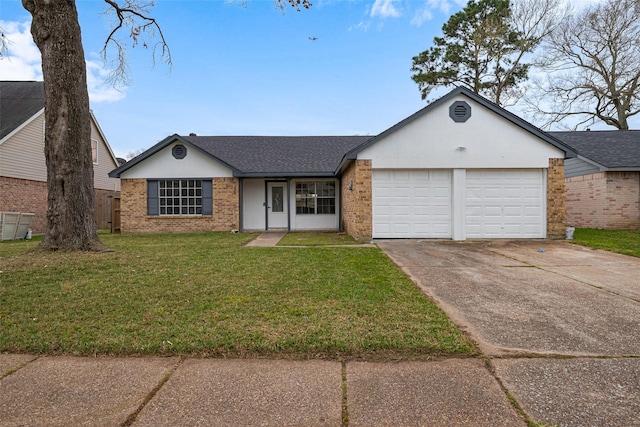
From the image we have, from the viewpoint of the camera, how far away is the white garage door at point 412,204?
34.9ft

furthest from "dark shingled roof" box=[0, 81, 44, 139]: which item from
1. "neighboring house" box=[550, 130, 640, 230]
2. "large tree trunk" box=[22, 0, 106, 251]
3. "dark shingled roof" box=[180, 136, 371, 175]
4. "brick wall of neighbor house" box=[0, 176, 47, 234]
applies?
"neighboring house" box=[550, 130, 640, 230]

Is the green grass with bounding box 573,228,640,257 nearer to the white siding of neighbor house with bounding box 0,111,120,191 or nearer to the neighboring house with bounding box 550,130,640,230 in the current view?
the neighboring house with bounding box 550,130,640,230

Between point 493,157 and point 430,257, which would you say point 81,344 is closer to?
point 430,257

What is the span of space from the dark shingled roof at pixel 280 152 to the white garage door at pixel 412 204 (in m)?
4.03

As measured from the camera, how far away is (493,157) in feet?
34.4

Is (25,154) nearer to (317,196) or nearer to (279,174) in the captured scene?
(279,174)

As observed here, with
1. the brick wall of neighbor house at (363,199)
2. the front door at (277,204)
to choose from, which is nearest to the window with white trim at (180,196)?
the front door at (277,204)

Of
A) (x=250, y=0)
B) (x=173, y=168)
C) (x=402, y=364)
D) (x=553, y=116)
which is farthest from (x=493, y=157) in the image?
(x=553, y=116)

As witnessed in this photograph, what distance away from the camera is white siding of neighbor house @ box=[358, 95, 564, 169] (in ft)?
34.3

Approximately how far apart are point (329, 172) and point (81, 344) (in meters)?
11.8

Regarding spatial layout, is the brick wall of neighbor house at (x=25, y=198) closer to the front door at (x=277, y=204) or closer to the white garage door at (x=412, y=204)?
the front door at (x=277, y=204)

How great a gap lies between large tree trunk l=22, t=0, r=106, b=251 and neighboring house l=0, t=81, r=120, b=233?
30.4 ft

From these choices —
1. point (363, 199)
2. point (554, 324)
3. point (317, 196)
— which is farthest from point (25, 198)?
point (554, 324)

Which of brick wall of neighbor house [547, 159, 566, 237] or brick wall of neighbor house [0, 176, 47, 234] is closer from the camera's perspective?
brick wall of neighbor house [547, 159, 566, 237]
